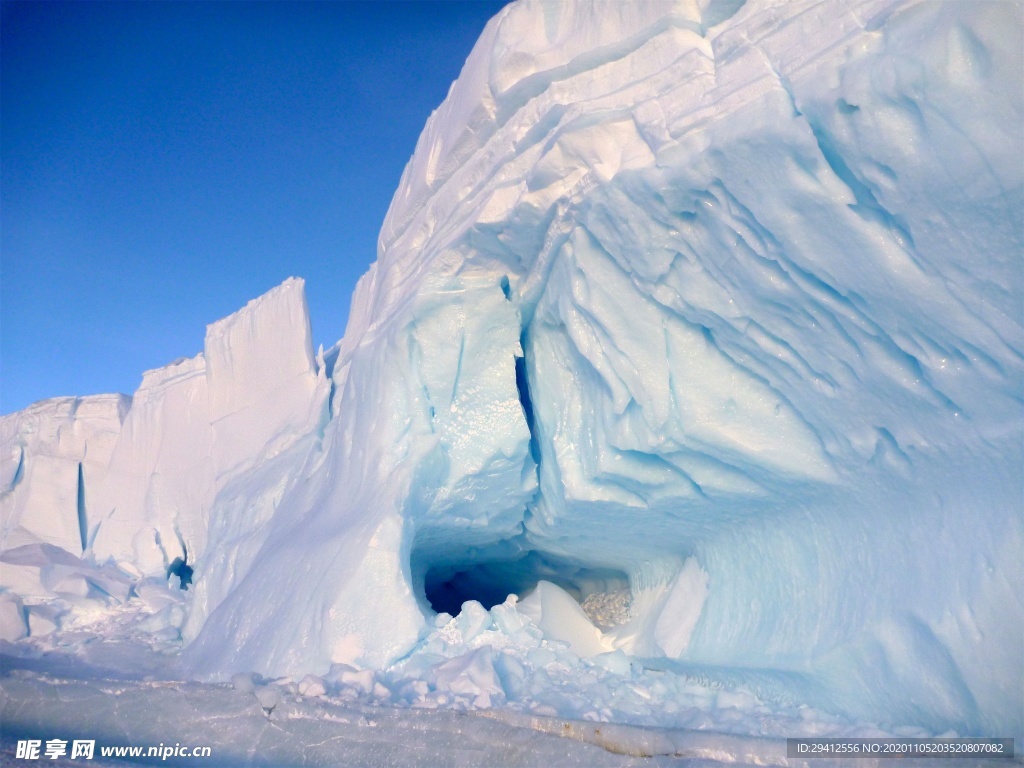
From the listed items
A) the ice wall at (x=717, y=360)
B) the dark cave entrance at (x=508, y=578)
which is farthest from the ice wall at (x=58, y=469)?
the ice wall at (x=717, y=360)

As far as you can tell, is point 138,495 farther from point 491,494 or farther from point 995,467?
point 995,467

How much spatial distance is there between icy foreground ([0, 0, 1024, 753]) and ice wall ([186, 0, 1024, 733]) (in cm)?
2

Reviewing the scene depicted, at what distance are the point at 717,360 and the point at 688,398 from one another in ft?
1.09

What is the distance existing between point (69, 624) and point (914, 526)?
9.84m

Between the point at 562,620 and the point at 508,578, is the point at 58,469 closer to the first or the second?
the point at 508,578

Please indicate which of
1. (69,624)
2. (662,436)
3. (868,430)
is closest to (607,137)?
(662,436)

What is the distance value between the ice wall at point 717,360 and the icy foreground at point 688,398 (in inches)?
0.8

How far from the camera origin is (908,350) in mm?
3602

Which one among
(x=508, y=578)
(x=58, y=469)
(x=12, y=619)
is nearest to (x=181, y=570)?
(x=58, y=469)

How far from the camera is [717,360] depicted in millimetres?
4750

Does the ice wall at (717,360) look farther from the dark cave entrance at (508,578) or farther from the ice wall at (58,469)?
the ice wall at (58,469)

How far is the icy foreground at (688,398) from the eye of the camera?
327 cm

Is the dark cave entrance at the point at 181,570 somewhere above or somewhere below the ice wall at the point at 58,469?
below

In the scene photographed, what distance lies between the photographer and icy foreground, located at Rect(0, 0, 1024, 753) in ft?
10.7
